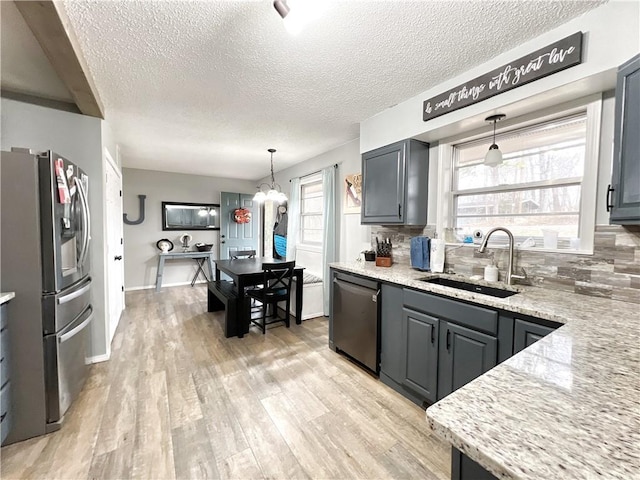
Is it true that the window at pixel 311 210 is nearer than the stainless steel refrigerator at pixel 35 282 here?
No

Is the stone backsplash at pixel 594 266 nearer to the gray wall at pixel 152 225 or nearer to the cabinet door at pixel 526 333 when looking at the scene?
the cabinet door at pixel 526 333

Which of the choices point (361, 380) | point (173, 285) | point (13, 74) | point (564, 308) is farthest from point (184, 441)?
point (173, 285)

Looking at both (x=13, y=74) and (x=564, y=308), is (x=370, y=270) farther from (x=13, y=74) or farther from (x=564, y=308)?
(x=13, y=74)

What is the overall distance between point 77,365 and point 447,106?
11.2 feet

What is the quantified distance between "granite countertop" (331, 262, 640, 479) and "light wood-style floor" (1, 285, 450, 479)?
106 cm

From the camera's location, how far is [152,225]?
5.51 metres

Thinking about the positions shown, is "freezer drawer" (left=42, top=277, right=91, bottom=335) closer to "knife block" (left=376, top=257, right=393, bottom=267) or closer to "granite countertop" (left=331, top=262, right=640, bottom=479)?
"granite countertop" (left=331, top=262, right=640, bottom=479)

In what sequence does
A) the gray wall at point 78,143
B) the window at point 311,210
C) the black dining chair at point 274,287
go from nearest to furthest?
the gray wall at point 78,143, the black dining chair at point 274,287, the window at point 311,210

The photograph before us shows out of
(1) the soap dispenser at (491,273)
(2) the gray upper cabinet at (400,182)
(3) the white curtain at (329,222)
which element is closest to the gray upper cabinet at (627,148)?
(1) the soap dispenser at (491,273)

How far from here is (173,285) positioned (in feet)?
18.7

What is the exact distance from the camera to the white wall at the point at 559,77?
1.35 meters

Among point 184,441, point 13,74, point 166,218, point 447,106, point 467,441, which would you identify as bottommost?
point 184,441

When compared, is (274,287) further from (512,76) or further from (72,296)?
(512,76)

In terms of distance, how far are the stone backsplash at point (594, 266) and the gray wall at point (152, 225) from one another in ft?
18.2
